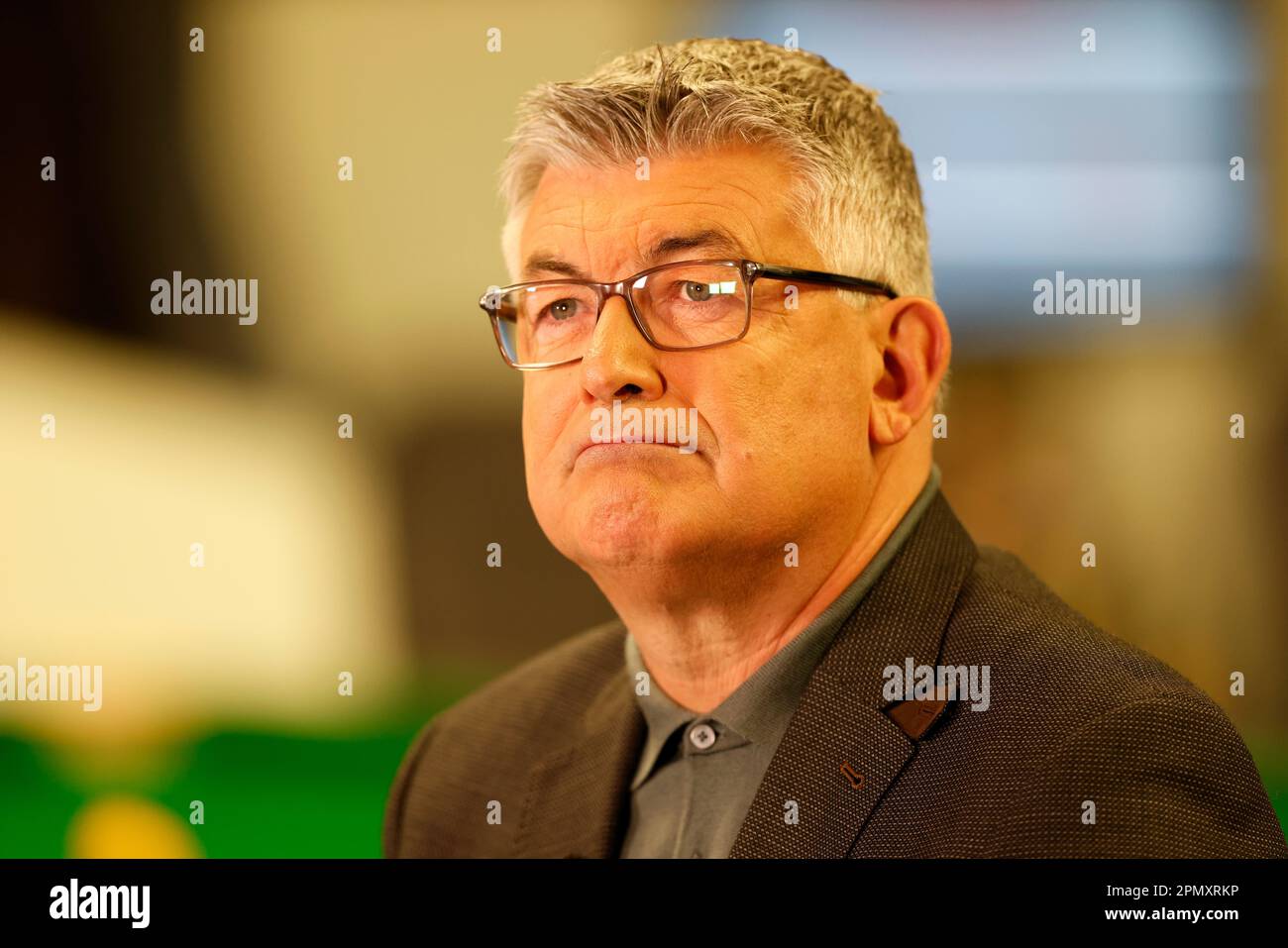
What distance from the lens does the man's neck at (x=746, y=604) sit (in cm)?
187

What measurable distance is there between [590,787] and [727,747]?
0.28 meters

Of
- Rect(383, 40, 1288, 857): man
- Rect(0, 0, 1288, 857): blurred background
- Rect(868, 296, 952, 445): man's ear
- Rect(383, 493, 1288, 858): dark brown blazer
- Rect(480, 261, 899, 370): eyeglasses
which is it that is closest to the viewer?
Rect(383, 493, 1288, 858): dark brown blazer

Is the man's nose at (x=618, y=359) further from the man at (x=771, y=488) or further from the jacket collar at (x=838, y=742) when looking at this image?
the jacket collar at (x=838, y=742)

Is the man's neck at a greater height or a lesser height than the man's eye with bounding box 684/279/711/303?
lesser

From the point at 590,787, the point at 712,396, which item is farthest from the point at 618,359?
the point at 590,787

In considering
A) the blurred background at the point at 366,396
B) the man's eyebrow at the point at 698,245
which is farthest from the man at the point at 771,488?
the blurred background at the point at 366,396

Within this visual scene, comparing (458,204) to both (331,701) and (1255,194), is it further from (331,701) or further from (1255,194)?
(1255,194)

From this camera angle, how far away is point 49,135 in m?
2.67

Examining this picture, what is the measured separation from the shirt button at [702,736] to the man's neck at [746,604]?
50 millimetres

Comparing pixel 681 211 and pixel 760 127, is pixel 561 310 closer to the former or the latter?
pixel 681 211

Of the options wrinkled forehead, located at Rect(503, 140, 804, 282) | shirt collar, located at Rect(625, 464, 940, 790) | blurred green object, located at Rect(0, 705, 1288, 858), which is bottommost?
blurred green object, located at Rect(0, 705, 1288, 858)

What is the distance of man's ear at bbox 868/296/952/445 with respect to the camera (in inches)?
75.4

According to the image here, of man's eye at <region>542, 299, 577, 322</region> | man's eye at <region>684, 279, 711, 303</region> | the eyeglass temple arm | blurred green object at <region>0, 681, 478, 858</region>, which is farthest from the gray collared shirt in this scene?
blurred green object at <region>0, 681, 478, 858</region>

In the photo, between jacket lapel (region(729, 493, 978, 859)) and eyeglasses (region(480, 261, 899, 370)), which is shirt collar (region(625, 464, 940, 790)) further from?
eyeglasses (region(480, 261, 899, 370))
